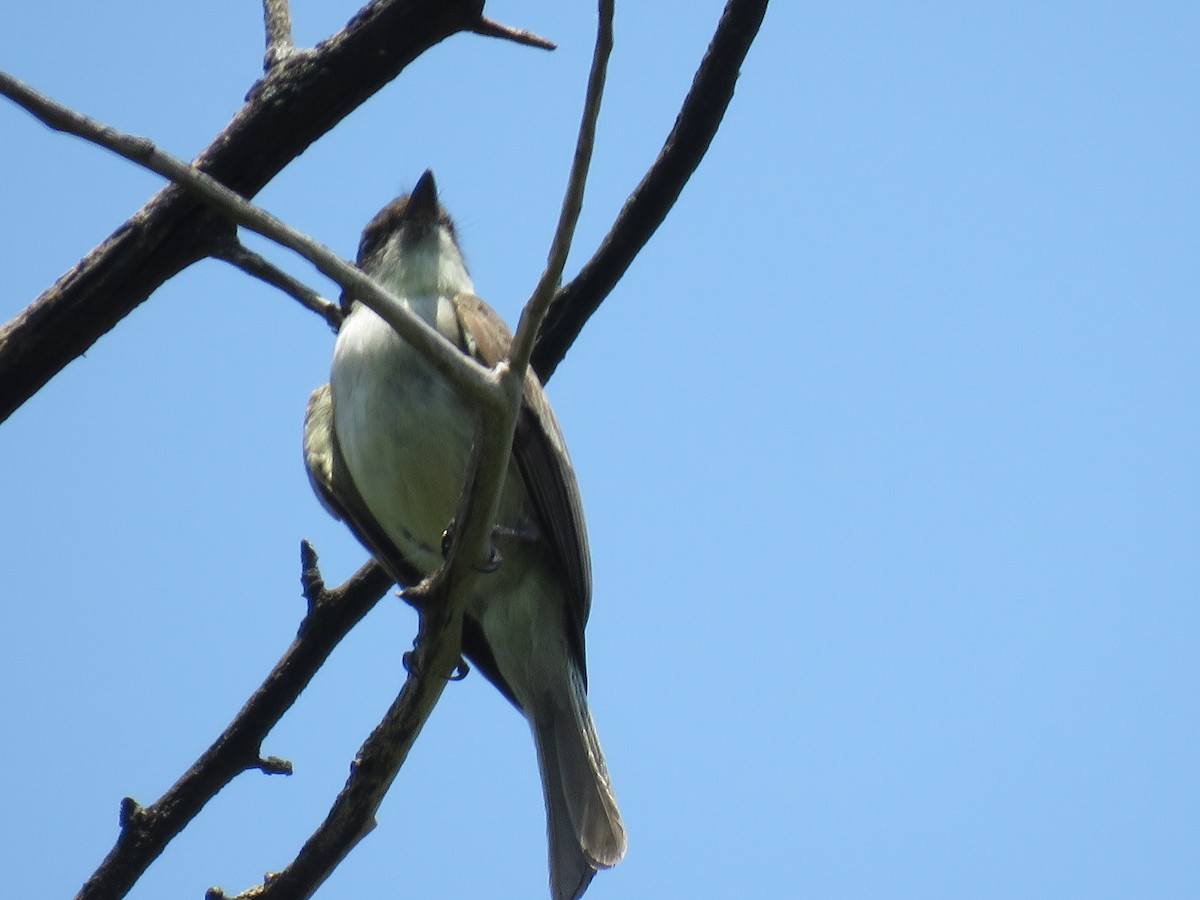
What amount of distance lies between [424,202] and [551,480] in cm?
192

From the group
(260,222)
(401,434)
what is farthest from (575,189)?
(401,434)

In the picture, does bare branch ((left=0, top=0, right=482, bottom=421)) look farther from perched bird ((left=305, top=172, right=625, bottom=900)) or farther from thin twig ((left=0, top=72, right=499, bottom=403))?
perched bird ((left=305, top=172, right=625, bottom=900))

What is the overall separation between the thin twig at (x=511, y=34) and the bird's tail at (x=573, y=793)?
2.41 meters

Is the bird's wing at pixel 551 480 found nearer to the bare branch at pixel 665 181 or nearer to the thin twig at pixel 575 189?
the bare branch at pixel 665 181

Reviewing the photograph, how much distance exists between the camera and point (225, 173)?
4.14 meters

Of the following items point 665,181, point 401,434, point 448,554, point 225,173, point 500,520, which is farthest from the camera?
point 500,520

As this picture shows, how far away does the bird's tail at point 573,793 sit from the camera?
4953 mm

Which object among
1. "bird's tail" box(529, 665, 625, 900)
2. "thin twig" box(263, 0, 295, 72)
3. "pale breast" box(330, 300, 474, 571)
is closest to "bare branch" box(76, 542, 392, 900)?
"pale breast" box(330, 300, 474, 571)

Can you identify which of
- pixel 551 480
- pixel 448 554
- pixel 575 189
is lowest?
pixel 448 554

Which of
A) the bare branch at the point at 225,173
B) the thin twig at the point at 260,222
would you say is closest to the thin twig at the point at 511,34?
the bare branch at the point at 225,173

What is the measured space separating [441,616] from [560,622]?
180 centimetres

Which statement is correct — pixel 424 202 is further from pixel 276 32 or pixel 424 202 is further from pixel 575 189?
pixel 575 189

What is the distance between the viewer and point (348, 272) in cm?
326

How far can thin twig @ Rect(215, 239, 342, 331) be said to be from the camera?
4.13 meters
